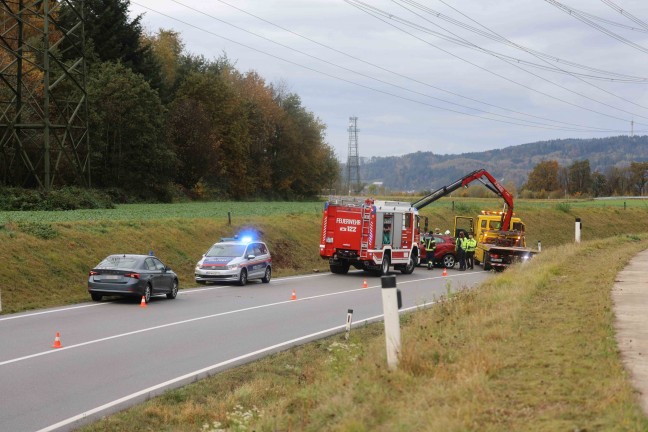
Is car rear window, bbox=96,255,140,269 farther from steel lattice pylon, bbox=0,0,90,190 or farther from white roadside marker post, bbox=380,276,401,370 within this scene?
steel lattice pylon, bbox=0,0,90,190

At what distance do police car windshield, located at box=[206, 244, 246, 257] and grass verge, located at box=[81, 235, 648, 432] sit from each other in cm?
1470

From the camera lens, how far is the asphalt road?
10.8 metres

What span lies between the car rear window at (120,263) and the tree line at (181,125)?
26685 millimetres

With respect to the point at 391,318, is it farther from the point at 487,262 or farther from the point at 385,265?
the point at 487,262

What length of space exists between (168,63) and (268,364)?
8083 centimetres

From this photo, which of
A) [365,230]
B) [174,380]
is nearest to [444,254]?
[365,230]

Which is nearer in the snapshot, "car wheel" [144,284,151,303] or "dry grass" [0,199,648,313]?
"car wheel" [144,284,151,303]

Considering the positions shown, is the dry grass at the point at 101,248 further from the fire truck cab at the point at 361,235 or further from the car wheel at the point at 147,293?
the fire truck cab at the point at 361,235

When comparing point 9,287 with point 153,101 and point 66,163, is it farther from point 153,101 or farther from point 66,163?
point 153,101

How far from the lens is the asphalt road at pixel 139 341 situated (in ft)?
35.3

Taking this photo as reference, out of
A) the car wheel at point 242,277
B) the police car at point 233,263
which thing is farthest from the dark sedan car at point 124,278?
the car wheel at point 242,277

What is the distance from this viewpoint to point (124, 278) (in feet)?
71.8

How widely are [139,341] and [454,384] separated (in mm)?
9288

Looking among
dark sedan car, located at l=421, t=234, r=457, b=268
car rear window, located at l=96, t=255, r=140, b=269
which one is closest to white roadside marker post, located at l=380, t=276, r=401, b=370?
car rear window, located at l=96, t=255, r=140, b=269
